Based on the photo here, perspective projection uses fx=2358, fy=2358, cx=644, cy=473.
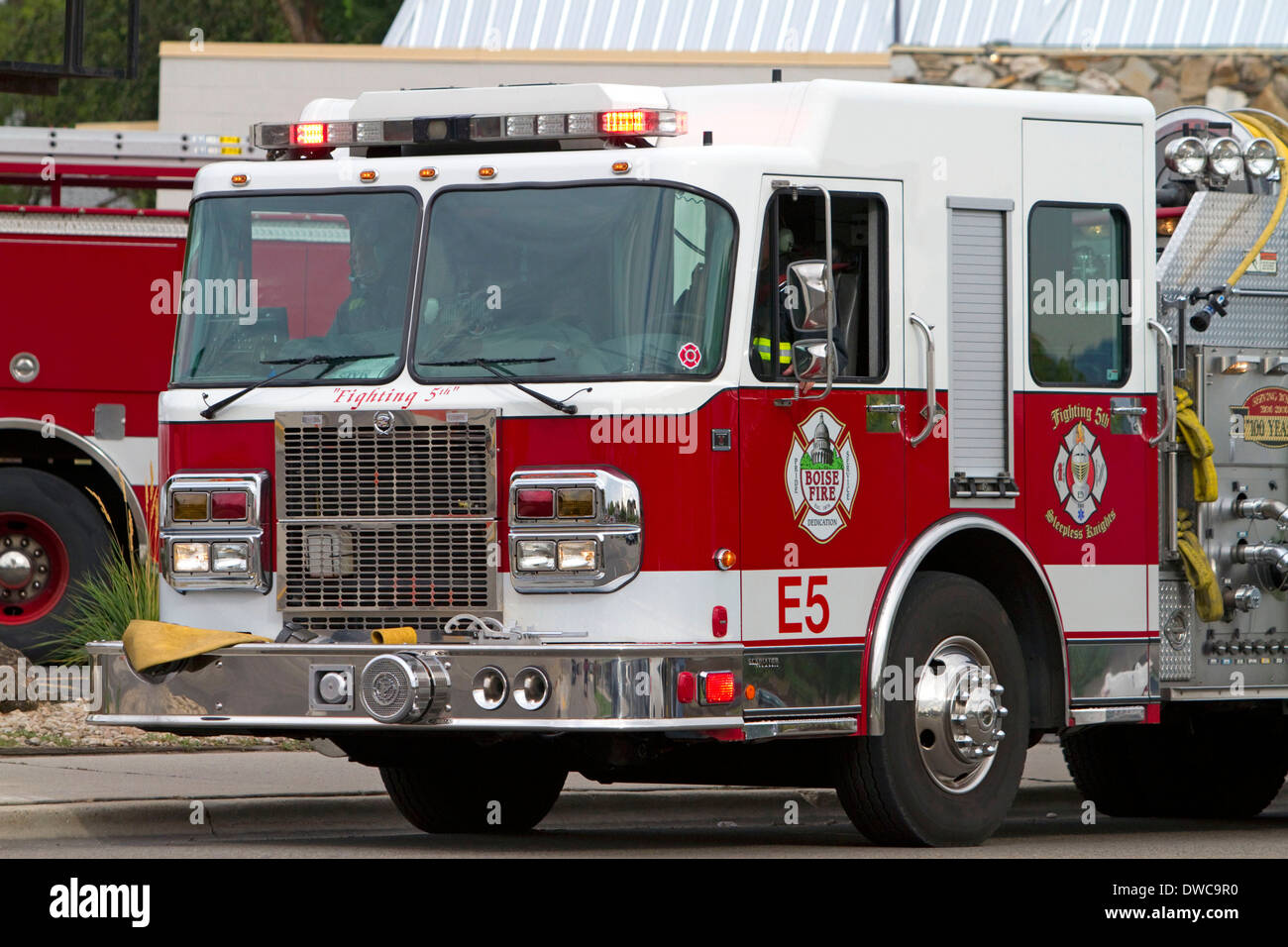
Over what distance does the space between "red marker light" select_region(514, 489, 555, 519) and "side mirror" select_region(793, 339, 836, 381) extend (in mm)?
1029

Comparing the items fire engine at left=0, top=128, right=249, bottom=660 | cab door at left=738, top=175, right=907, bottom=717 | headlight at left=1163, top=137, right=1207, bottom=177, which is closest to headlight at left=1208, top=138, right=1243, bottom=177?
headlight at left=1163, top=137, right=1207, bottom=177

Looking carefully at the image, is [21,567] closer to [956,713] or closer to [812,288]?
[956,713]

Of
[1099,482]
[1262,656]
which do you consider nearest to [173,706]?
[1099,482]

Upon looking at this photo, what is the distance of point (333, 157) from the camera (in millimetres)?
9586

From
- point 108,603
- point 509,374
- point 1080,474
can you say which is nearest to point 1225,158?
point 1080,474

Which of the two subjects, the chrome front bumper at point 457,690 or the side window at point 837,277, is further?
the side window at point 837,277

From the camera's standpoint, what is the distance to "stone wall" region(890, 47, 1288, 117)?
71.6 ft

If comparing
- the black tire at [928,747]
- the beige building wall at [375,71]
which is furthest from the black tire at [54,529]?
the beige building wall at [375,71]

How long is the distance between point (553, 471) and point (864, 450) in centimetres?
126

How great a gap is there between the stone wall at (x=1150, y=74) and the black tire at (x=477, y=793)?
12603 mm

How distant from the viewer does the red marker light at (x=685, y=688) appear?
8.38m

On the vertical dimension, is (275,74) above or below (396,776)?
above

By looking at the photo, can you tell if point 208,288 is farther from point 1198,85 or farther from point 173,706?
point 1198,85

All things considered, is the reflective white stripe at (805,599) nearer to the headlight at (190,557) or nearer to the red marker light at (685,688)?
the red marker light at (685,688)
